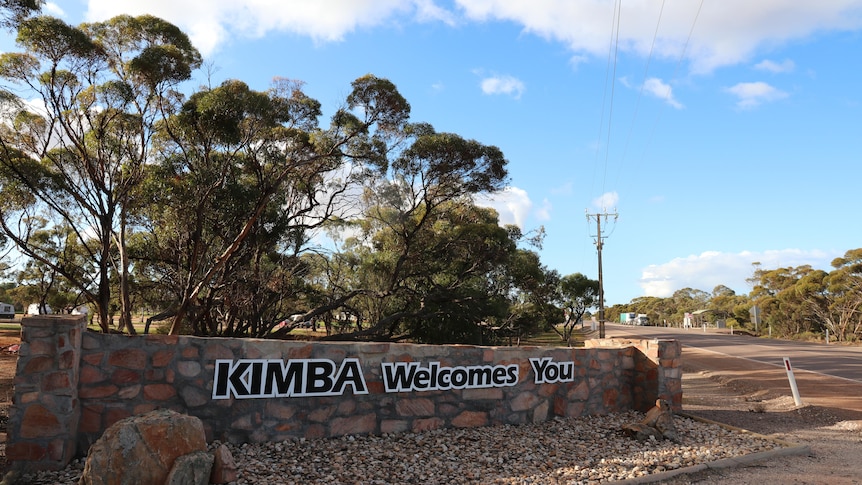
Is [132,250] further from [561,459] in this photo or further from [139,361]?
[561,459]

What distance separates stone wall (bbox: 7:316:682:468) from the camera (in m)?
4.81

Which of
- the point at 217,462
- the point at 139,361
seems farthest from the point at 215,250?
the point at 217,462

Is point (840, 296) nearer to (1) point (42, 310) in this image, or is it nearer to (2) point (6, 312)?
(1) point (42, 310)

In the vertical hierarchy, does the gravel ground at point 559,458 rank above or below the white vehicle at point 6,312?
below

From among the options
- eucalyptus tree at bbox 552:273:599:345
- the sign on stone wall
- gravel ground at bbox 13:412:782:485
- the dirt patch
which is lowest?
the dirt patch

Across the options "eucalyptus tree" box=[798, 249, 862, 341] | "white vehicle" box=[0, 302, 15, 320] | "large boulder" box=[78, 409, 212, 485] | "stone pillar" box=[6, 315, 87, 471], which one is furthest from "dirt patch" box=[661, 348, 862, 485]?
"white vehicle" box=[0, 302, 15, 320]

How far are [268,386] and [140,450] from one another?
1.66m

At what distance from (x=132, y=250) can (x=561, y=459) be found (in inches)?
611

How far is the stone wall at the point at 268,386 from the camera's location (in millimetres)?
4812

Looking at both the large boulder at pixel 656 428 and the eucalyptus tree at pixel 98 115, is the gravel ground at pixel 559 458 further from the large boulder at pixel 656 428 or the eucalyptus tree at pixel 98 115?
the eucalyptus tree at pixel 98 115

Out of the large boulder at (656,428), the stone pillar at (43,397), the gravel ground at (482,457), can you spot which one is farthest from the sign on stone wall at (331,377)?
the large boulder at (656,428)

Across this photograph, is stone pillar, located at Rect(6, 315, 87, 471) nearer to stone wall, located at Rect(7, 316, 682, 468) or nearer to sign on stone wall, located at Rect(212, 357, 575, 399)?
stone wall, located at Rect(7, 316, 682, 468)

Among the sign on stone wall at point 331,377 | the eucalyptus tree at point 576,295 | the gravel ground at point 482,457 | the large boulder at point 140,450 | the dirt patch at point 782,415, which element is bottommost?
the dirt patch at point 782,415

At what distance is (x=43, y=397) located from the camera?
4801 mm
